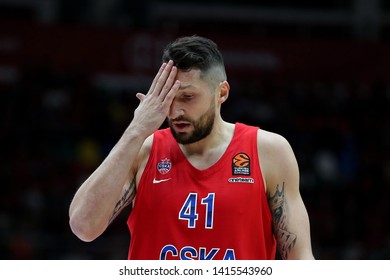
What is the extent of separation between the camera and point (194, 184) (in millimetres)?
3816

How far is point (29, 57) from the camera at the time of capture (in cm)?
1188

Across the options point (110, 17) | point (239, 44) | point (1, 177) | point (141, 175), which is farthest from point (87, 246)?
point (141, 175)

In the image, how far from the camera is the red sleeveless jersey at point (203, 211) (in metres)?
3.71

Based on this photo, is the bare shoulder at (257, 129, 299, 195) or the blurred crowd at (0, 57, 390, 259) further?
the blurred crowd at (0, 57, 390, 259)

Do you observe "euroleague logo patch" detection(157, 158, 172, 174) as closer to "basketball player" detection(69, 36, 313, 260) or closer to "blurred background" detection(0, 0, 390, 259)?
"basketball player" detection(69, 36, 313, 260)

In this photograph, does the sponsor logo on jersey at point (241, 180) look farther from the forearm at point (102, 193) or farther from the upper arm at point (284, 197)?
the forearm at point (102, 193)

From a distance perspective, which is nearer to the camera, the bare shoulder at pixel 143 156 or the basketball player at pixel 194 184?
the basketball player at pixel 194 184

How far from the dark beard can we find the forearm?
23 cm

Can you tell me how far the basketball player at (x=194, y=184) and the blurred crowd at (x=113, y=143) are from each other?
709 centimetres

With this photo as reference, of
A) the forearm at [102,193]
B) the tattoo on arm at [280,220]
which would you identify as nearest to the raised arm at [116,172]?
the forearm at [102,193]

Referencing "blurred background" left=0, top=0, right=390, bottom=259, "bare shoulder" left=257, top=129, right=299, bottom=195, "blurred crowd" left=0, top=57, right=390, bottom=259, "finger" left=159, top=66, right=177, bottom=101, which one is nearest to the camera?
"finger" left=159, top=66, right=177, bottom=101

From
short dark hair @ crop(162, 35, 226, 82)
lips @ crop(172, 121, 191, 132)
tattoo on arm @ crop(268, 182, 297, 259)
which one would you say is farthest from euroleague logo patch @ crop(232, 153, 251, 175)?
short dark hair @ crop(162, 35, 226, 82)

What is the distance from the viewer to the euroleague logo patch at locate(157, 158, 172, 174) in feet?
12.7

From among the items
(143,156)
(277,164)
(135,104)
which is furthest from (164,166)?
(135,104)
